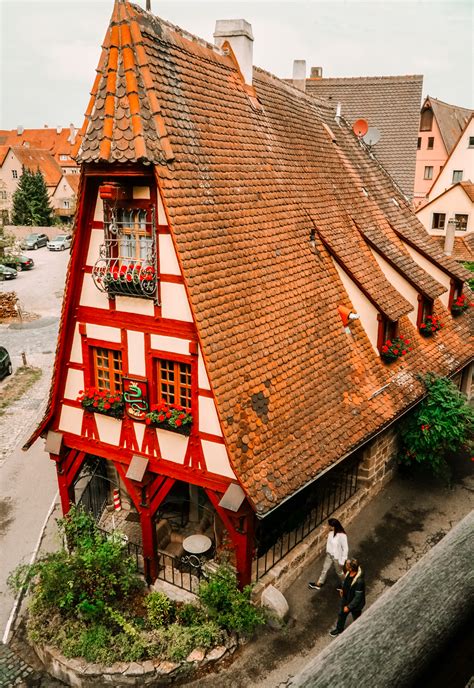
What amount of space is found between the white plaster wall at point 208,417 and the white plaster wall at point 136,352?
1.30m

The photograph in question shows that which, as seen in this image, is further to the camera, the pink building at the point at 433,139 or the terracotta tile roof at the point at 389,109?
the pink building at the point at 433,139

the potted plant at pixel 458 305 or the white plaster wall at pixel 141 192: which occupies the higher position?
the white plaster wall at pixel 141 192

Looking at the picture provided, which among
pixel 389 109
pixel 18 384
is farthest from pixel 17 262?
pixel 389 109

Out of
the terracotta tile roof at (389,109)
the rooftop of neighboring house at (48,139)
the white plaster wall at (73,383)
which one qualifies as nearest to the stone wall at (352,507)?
the white plaster wall at (73,383)

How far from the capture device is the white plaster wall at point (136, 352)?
9.76 metres

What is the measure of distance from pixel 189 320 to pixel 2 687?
6220 millimetres

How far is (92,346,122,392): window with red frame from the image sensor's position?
1036 centimetres

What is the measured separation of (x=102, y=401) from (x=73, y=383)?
99 centimetres

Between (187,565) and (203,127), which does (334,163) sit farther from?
(187,565)

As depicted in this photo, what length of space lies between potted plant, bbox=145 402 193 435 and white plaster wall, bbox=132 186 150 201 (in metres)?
3.28

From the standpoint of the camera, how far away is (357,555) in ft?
36.3

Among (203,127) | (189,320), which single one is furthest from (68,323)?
(203,127)

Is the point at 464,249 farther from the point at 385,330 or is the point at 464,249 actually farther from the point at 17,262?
the point at 17,262

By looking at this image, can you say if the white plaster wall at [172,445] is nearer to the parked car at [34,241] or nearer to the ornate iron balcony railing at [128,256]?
the ornate iron balcony railing at [128,256]
